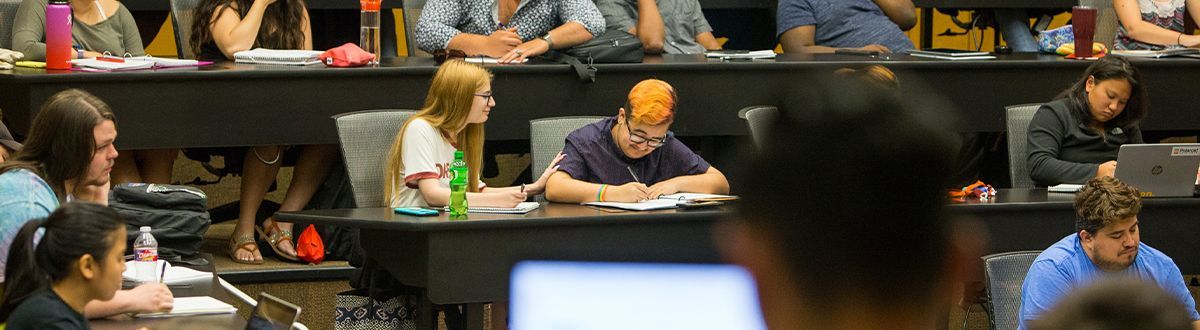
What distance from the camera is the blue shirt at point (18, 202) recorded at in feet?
10.1

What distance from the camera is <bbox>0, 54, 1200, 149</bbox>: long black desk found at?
4.98m

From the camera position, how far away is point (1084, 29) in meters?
5.99

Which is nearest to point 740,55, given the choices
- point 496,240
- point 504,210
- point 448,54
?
point 448,54

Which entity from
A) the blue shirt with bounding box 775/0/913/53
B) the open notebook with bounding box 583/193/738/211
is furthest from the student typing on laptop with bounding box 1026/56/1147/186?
the blue shirt with bounding box 775/0/913/53

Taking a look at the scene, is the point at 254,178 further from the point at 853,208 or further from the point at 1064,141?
the point at 853,208

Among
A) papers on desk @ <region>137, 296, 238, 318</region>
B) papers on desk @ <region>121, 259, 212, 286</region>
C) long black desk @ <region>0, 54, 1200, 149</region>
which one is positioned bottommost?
papers on desk @ <region>137, 296, 238, 318</region>

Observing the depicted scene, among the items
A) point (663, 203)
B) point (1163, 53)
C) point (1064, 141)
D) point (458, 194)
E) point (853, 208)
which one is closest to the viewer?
point (853, 208)

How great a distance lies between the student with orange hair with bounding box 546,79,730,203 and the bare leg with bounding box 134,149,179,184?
1.57m

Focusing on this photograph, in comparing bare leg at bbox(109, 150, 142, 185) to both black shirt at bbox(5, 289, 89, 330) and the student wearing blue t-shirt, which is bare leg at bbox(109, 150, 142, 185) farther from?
the student wearing blue t-shirt

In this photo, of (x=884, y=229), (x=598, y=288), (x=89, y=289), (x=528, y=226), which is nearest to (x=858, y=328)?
(x=884, y=229)

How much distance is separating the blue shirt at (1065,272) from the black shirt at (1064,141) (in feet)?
3.24

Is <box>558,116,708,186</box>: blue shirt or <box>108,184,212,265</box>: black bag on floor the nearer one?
<box>108,184,212,265</box>: black bag on floor

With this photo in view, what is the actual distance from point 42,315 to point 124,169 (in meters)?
2.68

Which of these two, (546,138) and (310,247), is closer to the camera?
(546,138)
